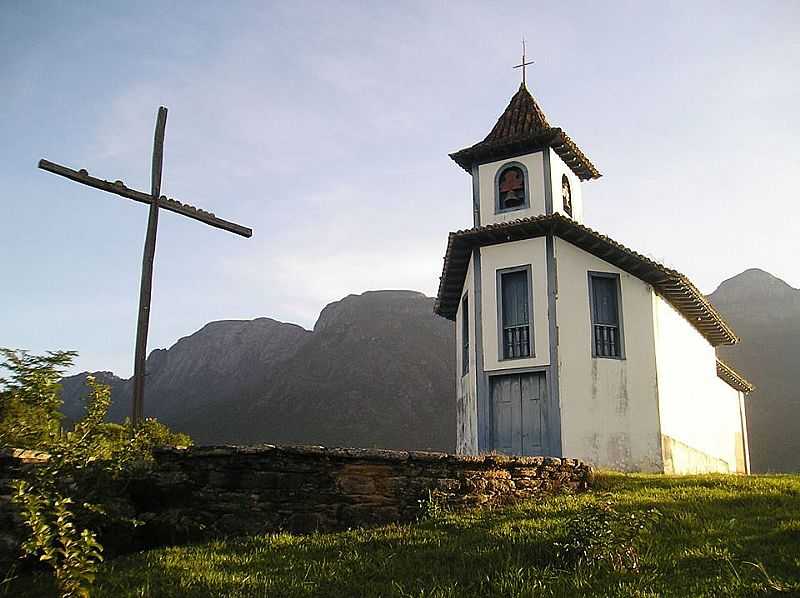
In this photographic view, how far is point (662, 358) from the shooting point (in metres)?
17.2

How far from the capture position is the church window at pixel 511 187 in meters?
18.1

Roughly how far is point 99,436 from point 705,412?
17077 millimetres

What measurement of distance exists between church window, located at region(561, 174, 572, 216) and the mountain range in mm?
30805

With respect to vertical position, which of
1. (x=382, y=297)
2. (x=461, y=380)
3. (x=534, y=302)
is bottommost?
(x=461, y=380)

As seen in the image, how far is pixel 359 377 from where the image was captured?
6059cm

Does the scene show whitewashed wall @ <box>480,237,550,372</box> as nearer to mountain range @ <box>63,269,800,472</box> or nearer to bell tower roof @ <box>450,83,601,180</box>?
bell tower roof @ <box>450,83,601,180</box>

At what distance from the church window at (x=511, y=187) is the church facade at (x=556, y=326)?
3 centimetres

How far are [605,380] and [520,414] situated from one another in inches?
77.5

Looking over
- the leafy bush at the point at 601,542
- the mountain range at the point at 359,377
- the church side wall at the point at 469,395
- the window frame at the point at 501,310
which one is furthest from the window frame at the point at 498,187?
the mountain range at the point at 359,377

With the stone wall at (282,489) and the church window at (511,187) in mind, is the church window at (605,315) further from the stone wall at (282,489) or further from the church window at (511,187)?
the stone wall at (282,489)

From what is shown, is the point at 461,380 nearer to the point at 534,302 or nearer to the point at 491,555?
the point at 534,302

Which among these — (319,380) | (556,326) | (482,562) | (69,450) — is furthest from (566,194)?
(319,380)

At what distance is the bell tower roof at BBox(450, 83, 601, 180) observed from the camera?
58.8ft

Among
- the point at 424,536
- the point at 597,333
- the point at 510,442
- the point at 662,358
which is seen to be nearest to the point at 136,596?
the point at 424,536
